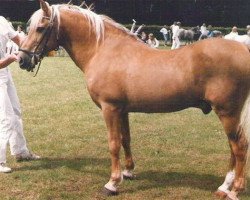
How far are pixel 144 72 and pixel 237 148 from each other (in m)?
1.53

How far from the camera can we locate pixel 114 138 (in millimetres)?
6320

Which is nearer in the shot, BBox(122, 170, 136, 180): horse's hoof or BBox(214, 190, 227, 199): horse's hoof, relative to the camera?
BBox(214, 190, 227, 199): horse's hoof

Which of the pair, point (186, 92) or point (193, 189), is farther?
point (193, 189)

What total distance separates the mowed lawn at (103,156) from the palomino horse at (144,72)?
0.50 metres

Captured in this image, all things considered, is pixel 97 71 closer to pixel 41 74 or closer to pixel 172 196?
pixel 172 196

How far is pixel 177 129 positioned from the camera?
1030cm

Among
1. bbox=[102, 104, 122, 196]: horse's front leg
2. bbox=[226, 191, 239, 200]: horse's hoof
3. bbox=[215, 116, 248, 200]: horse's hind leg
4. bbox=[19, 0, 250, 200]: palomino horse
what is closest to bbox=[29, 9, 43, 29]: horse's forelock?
bbox=[19, 0, 250, 200]: palomino horse

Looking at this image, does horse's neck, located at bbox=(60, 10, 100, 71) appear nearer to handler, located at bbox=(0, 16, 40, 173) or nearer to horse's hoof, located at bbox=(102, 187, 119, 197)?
handler, located at bbox=(0, 16, 40, 173)

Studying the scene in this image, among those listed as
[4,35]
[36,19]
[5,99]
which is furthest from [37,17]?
[5,99]

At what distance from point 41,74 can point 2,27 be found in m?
14.0

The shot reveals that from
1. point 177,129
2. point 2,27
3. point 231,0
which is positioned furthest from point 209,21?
point 2,27

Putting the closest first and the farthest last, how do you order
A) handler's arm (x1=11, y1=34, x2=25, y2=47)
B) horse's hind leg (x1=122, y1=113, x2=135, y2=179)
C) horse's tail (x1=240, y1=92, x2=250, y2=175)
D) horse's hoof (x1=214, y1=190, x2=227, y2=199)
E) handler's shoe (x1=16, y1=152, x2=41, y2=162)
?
1. horse's tail (x1=240, y1=92, x2=250, y2=175)
2. horse's hoof (x1=214, y1=190, x2=227, y2=199)
3. horse's hind leg (x1=122, y1=113, x2=135, y2=179)
4. handler's arm (x1=11, y1=34, x2=25, y2=47)
5. handler's shoe (x1=16, y1=152, x2=41, y2=162)

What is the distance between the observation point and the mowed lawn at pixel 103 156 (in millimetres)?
6496

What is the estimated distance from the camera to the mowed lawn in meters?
6.50
